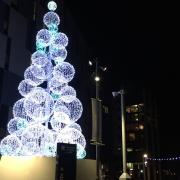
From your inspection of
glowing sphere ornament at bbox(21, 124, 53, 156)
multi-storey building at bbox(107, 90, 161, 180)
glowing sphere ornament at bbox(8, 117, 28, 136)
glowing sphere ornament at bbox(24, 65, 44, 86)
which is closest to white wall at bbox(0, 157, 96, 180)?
glowing sphere ornament at bbox(21, 124, 53, 156)

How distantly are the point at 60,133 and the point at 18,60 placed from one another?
9515 millimetres

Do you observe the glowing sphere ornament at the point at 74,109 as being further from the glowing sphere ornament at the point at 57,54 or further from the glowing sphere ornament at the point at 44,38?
the glowing sphere ornament at the point at 44,38

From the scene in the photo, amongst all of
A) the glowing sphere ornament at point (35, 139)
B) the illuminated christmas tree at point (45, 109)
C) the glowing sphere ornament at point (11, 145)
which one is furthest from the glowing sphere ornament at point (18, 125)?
the glowing sphere ornament at point (35, 139)

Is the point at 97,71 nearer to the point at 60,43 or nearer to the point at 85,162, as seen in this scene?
the point at 60,43

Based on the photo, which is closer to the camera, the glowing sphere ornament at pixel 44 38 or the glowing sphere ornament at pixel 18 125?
the glowing sphere ornament at pixel 18 125

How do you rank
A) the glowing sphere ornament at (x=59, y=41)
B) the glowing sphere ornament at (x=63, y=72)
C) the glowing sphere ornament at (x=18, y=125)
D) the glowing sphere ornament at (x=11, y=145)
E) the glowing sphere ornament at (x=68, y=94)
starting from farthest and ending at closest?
the glowing sphere ornament at (x=59, y=41)
the glowing sphere ornament at (x=63, y=72)
the glowing sphere ornament at (x=68, y=94)
the glowing sphere ornament at (x=18, y=125)
the glowing sphere ornament at (x=11, y=145)

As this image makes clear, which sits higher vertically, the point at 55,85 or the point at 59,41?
the point at 59,41

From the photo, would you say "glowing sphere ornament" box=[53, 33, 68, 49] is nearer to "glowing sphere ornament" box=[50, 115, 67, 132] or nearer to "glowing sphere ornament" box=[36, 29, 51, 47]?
"glowing sphere ornament" box=[36, 29, 51, 47]

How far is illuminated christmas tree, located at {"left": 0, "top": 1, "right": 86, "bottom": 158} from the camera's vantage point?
11.0 m

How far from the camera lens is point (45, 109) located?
11336 mm

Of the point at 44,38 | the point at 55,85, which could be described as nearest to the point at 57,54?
the point at 44,38

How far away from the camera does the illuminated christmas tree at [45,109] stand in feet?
36.1

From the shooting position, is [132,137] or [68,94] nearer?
[68,94]

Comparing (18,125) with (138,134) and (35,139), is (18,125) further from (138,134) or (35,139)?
(138,134)
